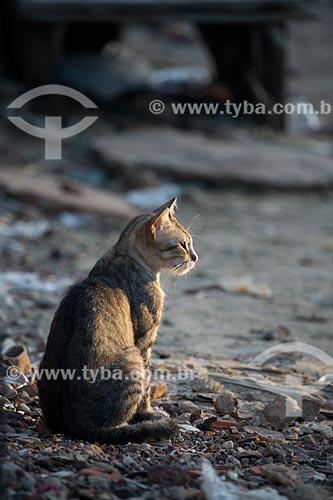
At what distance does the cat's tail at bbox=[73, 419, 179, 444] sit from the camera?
4.42m

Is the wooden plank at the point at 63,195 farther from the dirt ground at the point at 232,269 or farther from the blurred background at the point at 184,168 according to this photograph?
the dirt ground at the point at 232,269

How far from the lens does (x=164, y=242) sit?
516 centimetres

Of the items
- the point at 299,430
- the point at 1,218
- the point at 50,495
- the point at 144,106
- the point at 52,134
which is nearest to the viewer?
the point at 50,495

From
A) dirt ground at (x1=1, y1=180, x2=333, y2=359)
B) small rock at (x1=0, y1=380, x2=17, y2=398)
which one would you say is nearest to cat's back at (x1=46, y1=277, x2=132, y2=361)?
small rock at (x1=0, y1=380, x2=17, y2=398)

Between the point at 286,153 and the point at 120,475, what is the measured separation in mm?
8481

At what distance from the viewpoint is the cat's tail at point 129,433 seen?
174 inches

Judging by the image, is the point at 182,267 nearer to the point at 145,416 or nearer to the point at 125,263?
the point at 125,263

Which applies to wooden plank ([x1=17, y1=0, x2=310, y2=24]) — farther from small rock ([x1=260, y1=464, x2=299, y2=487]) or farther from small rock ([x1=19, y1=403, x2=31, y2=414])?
small rock ([x1=260, y1=464, x2=299, y2=487])

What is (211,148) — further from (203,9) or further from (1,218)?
(1,218)

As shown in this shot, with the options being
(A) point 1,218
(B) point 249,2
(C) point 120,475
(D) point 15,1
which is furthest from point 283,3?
(C) point 120,475

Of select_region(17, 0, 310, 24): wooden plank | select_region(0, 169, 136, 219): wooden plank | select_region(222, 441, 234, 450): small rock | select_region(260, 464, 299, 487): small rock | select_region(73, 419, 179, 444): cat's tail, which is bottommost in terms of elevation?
select_region(260, 464, 299, 487): small rock

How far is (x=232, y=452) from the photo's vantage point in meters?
4.40

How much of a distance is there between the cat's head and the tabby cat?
2.1 inches

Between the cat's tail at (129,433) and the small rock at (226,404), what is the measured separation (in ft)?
2.05
